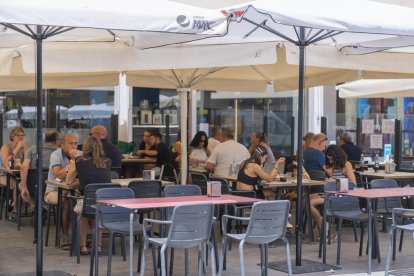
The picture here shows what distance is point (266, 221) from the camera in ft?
25.8

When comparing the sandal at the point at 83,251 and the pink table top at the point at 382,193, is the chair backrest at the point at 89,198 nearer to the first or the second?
the sandal at the point at 83,251

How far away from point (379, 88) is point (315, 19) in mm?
7748

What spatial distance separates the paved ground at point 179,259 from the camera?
916 centimetres

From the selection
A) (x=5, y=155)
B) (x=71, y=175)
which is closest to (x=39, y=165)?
(x=71, y=175)

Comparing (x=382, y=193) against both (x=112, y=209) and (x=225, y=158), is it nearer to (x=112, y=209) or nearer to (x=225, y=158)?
(x=112, y=209)

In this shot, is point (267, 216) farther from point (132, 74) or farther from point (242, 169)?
point (132, 74)

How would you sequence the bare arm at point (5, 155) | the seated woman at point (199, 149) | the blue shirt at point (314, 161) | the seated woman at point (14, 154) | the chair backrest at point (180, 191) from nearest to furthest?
the chair backrest at point (180, 191), the blue shirt at point (314, 161), the seated woman at point (14, 154), the bare arm at point (5, 155), the seated woman at point (199, 149)

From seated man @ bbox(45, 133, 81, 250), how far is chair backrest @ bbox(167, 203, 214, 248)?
10.9ft

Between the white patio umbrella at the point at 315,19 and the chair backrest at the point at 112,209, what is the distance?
77.4 inches

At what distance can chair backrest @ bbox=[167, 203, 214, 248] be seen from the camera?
24.0 ft

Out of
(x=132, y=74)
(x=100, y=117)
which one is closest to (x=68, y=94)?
(x=100, y=117)

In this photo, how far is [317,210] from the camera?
1130 centimetres

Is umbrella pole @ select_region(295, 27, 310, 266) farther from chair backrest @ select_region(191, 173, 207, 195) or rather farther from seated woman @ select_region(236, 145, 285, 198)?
chair backrest @ select_region(191, 173, 207, 195)

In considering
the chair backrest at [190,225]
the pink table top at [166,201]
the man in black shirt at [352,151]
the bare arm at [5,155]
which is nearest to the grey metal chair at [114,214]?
the pink table top at [166,201]
